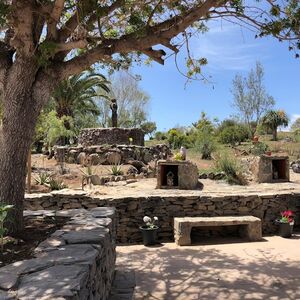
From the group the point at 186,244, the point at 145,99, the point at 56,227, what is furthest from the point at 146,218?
the point at 145,99

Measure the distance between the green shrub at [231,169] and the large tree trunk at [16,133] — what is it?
834 cm

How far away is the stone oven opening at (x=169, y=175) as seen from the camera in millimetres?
10805

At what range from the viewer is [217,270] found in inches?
222

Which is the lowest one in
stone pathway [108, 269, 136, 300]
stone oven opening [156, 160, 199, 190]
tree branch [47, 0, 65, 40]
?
stone pathway [108, 269, 136, 300]

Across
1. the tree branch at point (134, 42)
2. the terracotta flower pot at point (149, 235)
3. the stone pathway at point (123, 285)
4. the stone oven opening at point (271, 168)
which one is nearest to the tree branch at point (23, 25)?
the tree branch at point (134, 42)

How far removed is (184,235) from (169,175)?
346 centimetres

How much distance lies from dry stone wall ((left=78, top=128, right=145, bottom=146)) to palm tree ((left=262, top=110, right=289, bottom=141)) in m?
11.8

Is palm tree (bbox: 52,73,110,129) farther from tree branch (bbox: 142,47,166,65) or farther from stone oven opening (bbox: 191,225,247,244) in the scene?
tree branch (bbox: 142,47,166,65)

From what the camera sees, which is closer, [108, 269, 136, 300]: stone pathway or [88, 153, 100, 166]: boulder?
[108, 269, 136, 300]: stone pathway

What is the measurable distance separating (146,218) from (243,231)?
6.89 feet

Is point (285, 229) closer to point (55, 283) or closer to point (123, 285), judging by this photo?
point (123, 285)

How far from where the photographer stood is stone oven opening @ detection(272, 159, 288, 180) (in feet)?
39.7

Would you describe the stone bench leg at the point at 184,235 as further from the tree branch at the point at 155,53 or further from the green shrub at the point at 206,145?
the green shrub at the point at 206,145

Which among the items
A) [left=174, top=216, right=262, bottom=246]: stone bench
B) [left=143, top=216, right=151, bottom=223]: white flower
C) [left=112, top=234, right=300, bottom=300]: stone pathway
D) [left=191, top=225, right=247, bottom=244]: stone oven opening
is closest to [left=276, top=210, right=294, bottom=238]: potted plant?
[left=112, top=234, right=300, bottom=300]: stone pathway
